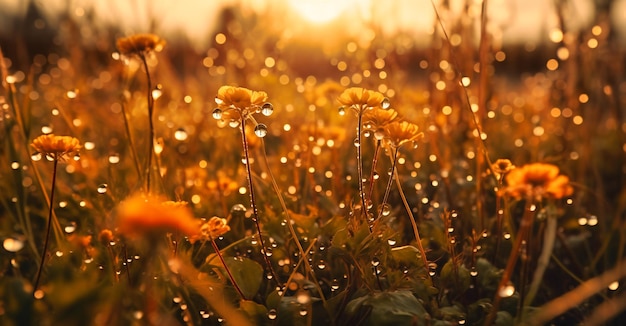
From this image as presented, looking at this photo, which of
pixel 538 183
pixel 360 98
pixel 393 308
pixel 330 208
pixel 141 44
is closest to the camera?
pixel 538 183

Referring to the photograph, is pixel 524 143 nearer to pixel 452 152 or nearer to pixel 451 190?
pixel 452 152

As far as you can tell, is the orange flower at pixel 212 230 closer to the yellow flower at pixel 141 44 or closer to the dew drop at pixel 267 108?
the dew drop at pixel 267 108

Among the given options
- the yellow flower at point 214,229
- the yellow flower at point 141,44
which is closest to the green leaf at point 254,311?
the yellow flower at point 214,229

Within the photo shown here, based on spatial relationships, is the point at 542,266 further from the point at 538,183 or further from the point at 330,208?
the point at 330,208

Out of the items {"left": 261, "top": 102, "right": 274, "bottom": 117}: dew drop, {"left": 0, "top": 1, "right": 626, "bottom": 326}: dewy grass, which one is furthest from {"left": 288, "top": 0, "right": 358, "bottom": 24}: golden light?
{"left": 261, "top": 102, "right": 274, "bottom": 117}: dew drop

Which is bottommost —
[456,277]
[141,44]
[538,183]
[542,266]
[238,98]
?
[456,277]

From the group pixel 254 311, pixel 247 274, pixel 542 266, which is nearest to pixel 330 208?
pixel 247 274
